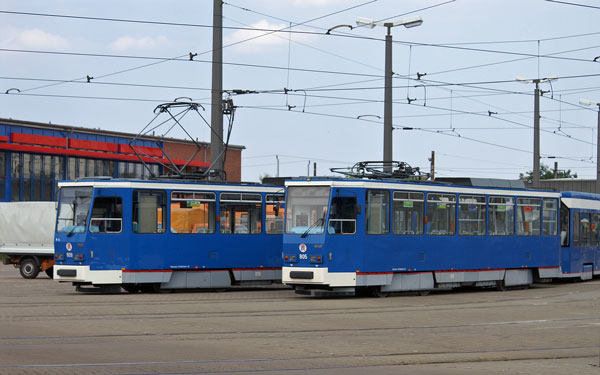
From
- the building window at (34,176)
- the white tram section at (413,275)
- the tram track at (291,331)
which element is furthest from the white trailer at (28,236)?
the building window at (34,176)

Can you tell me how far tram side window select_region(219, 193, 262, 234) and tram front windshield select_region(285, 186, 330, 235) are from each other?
7.56 feet

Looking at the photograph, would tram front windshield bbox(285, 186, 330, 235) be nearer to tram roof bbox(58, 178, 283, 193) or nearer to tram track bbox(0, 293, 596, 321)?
tram track bbox(0, 293, 596, 321)

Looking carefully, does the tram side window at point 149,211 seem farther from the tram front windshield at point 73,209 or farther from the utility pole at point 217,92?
the utility pole at point 217,92

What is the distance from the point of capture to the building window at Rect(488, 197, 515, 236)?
84.7 feet

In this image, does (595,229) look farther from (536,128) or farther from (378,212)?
(378,212)

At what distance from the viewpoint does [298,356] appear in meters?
11.9

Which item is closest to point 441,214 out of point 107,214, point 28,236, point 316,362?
point 107,214

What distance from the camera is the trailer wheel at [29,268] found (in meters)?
30.5

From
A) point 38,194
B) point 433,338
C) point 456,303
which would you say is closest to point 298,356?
point 433,338

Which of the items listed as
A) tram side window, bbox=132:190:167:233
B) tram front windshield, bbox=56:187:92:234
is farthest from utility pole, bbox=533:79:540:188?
tram front windshield, bbox=56:187:92:234

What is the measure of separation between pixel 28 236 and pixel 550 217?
16.9 m

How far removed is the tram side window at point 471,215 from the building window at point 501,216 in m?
0.37

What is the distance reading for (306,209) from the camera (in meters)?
21.9

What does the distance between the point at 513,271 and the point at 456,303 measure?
5.84 metres
